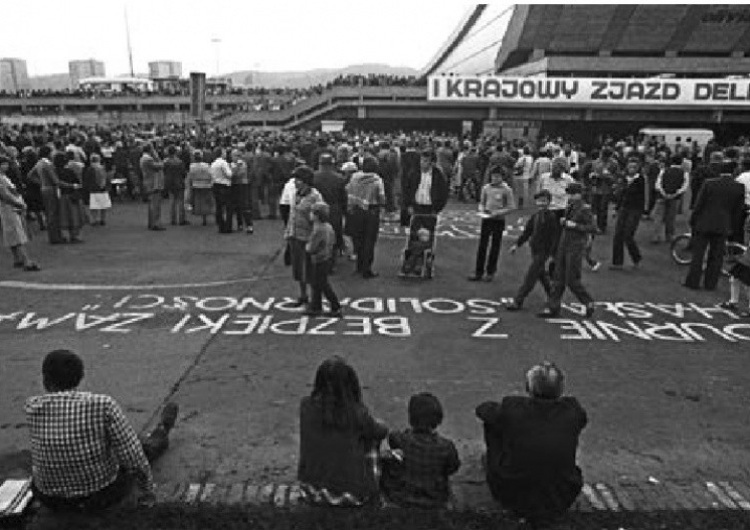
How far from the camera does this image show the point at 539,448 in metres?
3.95

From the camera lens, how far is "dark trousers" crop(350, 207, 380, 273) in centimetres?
1037

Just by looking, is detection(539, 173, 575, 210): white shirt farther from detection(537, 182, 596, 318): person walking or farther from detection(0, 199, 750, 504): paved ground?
detection(537, 182, 596, 318): person walking

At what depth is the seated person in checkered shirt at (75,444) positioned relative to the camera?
152 inches

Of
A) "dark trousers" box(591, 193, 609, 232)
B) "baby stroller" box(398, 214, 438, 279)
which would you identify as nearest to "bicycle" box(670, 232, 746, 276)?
"dark trousers" box(591, 193, 609, 232)

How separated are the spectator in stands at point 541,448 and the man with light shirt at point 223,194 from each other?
10896 millimetres

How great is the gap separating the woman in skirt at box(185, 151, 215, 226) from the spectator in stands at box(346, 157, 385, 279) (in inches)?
203

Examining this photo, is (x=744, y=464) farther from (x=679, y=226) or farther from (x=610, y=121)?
(x=610, y=121)

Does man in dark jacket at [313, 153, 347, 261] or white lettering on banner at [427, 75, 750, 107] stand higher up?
white lettering on banner at [427, 75, 750, 107]

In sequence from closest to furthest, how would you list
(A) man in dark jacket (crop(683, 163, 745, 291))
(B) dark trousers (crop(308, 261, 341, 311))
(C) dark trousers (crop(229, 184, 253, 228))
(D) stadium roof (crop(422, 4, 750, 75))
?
(B) dark trousers (crop(308, 261, 341, 311)), (A) man in dark jacket (crop(683, 163, 745, 291)), (C) dark trousers (crop(229, 184, 253, 228)), (D) stadium roof (crop(422, 4, 750, 75))

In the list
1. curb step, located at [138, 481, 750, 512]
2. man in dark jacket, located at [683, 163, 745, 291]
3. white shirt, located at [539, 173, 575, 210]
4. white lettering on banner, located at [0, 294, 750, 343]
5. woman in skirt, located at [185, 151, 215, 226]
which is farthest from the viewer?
woman in skirt, located at [185, 151, 215, 226]

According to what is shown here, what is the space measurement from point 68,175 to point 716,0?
142 ft

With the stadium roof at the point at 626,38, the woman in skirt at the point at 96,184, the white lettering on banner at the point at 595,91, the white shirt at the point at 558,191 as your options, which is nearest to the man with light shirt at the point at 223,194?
the woman in skirt at the point at 96,184

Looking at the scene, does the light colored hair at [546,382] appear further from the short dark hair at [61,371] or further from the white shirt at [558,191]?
the white shirt at [558,191]

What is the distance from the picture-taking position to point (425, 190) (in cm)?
1064
